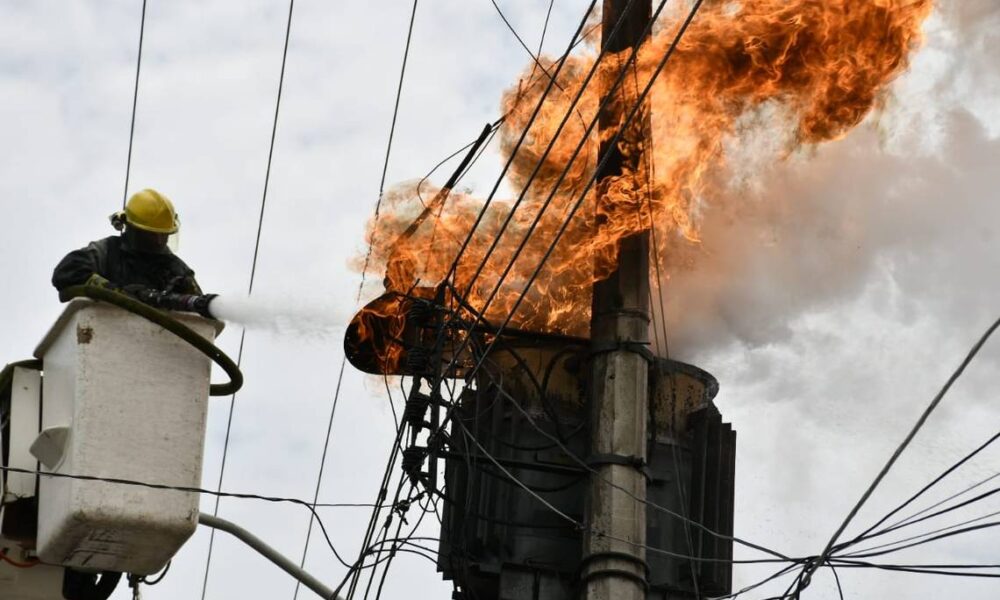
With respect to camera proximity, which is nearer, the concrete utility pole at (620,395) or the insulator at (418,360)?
the concrete utility pole at (620,395)

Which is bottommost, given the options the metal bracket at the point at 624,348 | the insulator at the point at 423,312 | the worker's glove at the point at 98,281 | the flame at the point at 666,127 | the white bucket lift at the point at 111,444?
the white bucket lift at the point at 111,444

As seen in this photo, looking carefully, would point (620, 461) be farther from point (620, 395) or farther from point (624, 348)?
point (624, 348)

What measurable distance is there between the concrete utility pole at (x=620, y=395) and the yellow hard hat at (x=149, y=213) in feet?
10.4

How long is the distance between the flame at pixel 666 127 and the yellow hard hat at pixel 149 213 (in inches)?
94.2

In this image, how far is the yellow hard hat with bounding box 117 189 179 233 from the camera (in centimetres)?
1297

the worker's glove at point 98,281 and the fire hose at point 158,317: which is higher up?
the worker's glove at point 98,281

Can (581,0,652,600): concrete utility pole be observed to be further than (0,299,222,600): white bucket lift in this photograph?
Yes

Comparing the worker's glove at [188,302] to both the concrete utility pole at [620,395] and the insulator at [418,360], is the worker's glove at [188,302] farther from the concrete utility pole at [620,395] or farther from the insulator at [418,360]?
the concrete utility pole at [620,395]

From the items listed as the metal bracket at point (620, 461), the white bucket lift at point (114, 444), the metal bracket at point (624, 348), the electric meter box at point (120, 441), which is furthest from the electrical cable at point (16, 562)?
the metal bracket at point (624, 348)

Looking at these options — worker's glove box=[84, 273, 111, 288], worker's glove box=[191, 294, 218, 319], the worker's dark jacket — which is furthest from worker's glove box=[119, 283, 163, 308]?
worker's glove box=[84, 273, 111, 288]

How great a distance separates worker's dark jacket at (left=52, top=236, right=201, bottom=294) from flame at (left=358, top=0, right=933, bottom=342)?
232 cm

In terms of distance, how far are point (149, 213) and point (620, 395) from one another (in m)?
3.57

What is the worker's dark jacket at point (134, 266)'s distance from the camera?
12.6m

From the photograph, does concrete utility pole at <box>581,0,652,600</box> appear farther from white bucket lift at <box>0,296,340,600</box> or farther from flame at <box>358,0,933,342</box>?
white bucket lift at <box>0,296,340,600</box>
